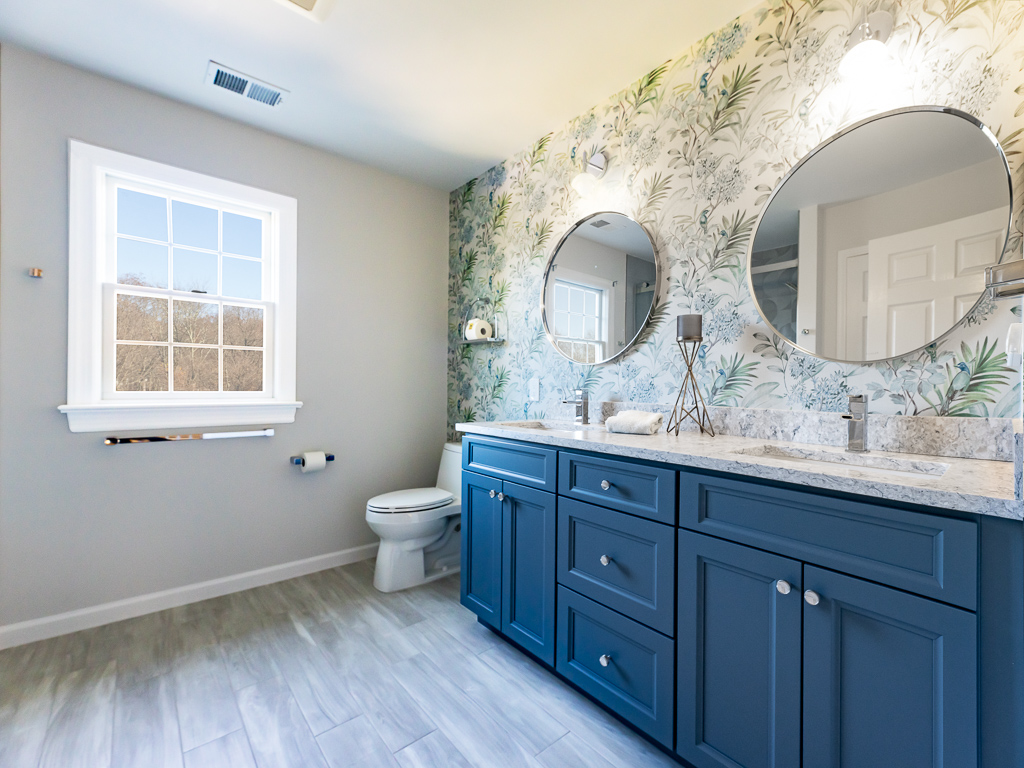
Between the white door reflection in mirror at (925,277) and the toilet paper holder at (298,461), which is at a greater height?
the white door reflection in mirror at (925,277)

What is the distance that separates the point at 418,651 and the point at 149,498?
156cm

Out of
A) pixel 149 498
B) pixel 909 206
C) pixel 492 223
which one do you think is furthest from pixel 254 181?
pixel 909 206

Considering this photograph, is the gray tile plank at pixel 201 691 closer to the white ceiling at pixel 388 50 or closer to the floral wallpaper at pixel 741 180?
the floral wallpaper at pixel 741 180

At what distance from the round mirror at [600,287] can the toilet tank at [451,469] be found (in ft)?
3.34

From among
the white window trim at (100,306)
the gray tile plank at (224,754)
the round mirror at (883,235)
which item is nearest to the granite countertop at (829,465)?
the round mirror at (883,235)

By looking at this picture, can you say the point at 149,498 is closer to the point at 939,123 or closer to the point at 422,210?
the point at 422,210

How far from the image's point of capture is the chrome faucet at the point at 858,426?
1.40 metres

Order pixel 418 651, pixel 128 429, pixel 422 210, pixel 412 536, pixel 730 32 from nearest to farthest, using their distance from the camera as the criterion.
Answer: pixel 730 32 < pixel 418 651 < pixel 128 429 < pixel 412 536 < pixel 422 210

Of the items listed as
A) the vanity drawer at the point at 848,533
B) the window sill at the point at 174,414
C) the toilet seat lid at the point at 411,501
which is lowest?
the toilet seat lid at the point at 411,501

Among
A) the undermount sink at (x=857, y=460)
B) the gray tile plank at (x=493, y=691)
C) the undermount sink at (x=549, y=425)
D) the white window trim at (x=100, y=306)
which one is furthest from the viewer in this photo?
the undermount sink at (x=549, y=425)

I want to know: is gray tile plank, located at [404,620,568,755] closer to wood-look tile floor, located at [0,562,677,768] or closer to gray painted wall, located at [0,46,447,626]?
wood-look tile floor, located at [0,562,677,768]

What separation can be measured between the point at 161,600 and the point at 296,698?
1.18 m

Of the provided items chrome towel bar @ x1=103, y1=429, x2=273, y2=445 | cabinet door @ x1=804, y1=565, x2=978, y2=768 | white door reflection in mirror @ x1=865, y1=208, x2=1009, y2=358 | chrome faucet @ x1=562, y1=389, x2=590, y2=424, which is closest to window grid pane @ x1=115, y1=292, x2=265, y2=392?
chrome towel bar @ x1=103, y1=429, x2=273, y2=445

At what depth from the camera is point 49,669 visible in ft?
6.01
